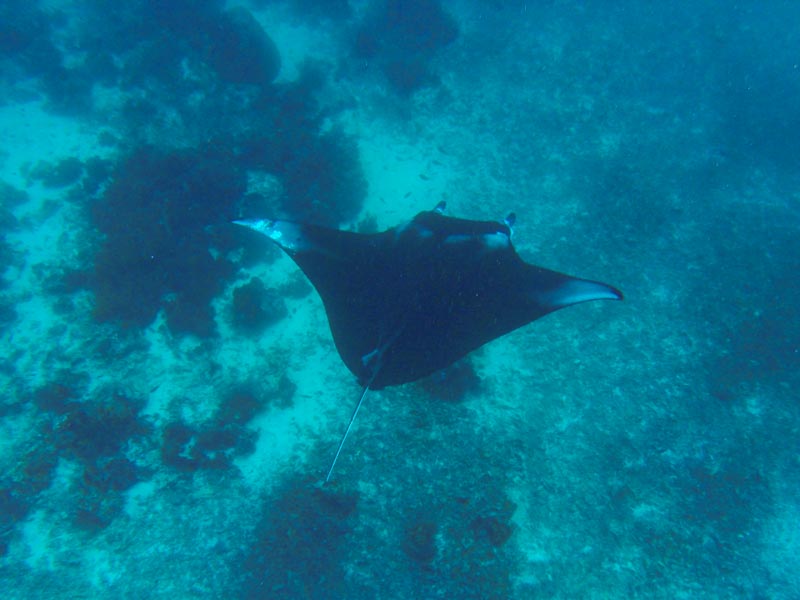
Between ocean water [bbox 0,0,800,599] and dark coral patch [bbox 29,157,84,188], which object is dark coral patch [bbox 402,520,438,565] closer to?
ocean water [bbox 0,0,800,599]

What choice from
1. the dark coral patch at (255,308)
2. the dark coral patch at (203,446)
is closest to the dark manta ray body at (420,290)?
the dark coral patch at (255,308)

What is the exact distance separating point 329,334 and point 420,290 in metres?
2.89

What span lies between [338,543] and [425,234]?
163 inches

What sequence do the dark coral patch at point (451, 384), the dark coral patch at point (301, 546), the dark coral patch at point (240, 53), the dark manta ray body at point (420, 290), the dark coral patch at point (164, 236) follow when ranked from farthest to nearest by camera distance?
the dark coral patch at point (240, 53) → the dark coral patch at point (164, 236) → the dark coral patch at point (451, 384) → the dark coral patch at point (301, 546) → the dark manta ray body at point (420, 290)

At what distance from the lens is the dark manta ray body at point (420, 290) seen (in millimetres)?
4430

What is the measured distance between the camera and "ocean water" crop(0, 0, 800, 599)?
5.50m

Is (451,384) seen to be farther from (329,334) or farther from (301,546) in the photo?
(301,546)

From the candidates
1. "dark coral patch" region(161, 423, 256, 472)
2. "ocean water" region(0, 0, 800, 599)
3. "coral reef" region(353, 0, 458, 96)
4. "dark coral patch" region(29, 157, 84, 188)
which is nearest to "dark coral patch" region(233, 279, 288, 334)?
"ocean water" region(0, 0, 800, 599)

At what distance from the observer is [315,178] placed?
325 inches

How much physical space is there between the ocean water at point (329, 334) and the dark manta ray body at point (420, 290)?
1934 mm

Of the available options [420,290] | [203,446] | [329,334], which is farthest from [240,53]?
[203,446]

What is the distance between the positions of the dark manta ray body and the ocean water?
193cm

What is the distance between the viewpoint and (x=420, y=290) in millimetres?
4664

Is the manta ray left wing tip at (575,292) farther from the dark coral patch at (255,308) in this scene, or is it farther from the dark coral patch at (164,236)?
the dark coral patch at (164,236)
